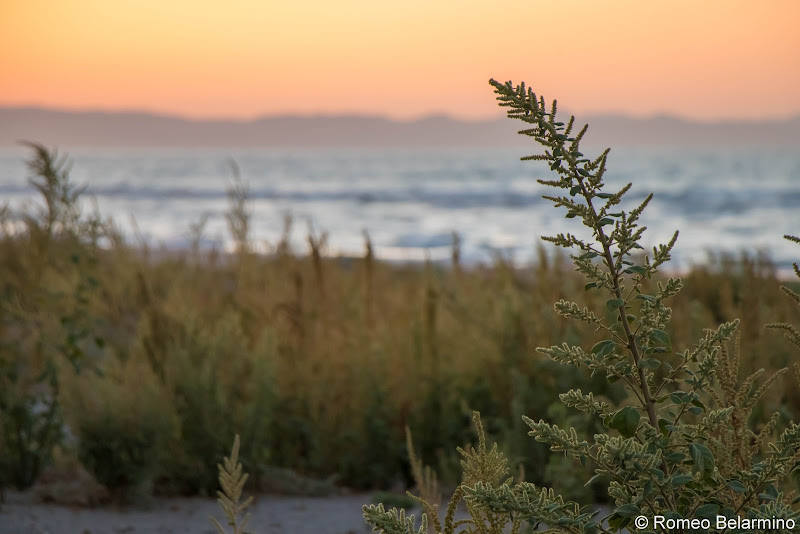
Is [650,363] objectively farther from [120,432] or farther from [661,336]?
[120,432]

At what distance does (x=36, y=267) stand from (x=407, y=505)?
2267 mm

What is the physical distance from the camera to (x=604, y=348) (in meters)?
1.13

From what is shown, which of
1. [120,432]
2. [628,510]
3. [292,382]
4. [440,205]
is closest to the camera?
[628,510]

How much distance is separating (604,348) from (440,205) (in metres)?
29.1

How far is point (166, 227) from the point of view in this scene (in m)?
22.6

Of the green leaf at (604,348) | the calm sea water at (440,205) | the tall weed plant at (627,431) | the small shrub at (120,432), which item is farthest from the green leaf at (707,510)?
the calm sea water at (440,205)

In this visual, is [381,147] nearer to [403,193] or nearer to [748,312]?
[403,193]

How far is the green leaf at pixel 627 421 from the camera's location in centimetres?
110

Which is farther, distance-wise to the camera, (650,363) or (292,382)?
(292,382)

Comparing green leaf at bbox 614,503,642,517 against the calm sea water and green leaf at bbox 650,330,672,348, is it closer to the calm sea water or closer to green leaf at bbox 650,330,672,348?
green leaf at bbox 650,330,672,348

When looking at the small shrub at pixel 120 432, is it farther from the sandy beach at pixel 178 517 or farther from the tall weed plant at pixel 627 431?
the tall weed plant at pixel 627 431

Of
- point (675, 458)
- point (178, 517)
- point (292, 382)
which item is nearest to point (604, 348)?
point (675, 458)

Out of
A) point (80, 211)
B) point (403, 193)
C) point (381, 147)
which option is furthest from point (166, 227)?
point (381, 147)

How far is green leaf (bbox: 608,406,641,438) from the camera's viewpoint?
110 centimetres
